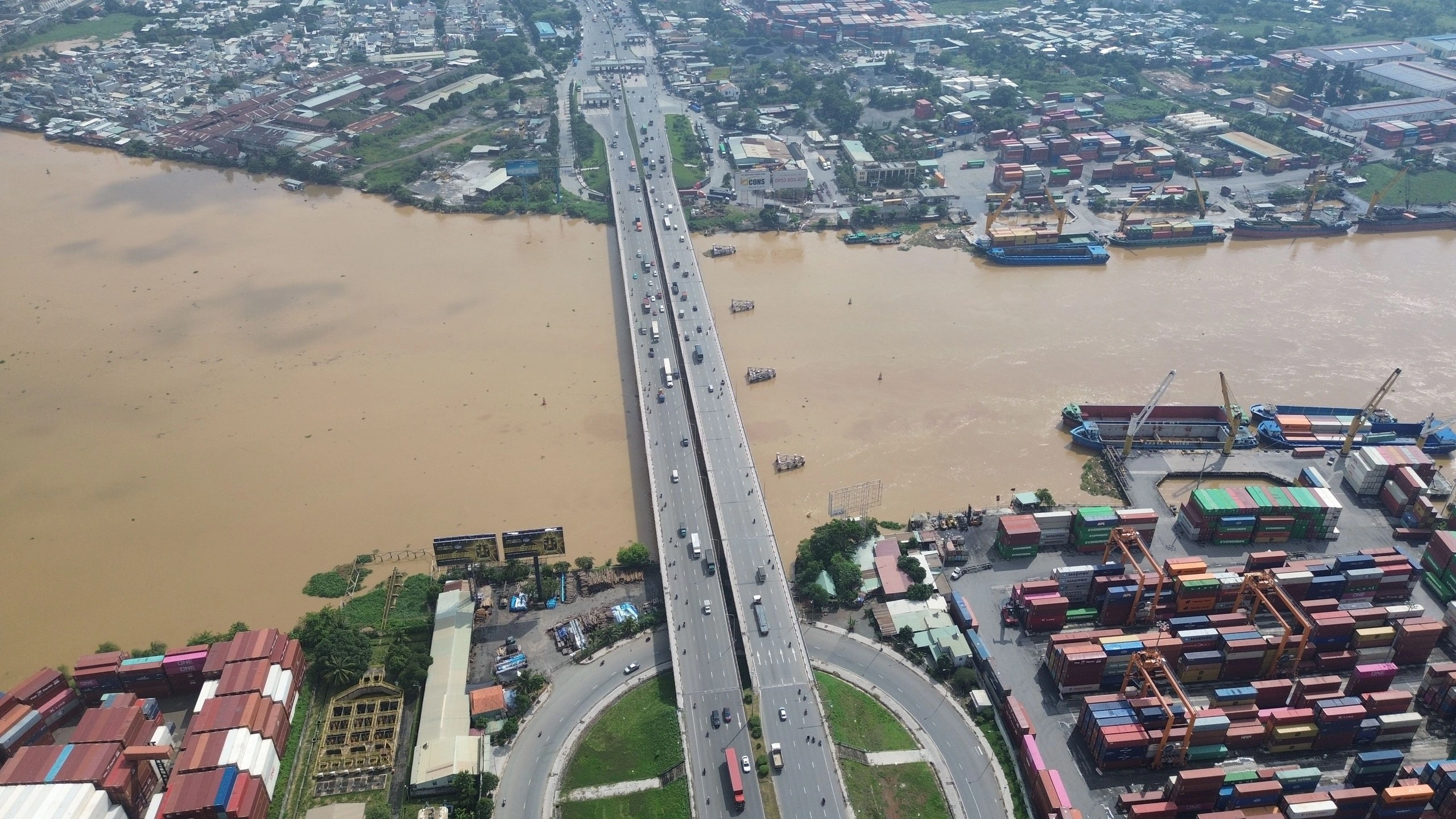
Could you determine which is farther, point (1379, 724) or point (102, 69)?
point (102, 69)

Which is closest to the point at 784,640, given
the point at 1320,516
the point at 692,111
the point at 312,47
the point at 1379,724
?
the point at 1379,724

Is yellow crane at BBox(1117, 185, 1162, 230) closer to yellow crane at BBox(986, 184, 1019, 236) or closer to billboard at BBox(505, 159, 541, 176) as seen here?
yellow crane at BBox(986, 184, 1019, 236)

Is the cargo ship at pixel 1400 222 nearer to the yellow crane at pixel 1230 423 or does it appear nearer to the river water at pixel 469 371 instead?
the river water at pixel 469 371

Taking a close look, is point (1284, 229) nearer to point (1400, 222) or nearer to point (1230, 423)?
point (1400, 222)

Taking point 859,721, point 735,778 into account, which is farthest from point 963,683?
point 735,778

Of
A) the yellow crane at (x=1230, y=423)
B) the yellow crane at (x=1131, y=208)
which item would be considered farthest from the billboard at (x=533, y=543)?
the yellow crane at (x=1131, y=208)

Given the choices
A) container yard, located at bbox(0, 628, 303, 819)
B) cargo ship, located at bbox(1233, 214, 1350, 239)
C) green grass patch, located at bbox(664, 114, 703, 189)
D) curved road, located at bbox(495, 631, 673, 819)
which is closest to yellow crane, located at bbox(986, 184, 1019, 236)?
cargo ship, located at bbox(1233, 214, 1350, 239)

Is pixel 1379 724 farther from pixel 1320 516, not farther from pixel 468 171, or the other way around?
pixel 468 171
